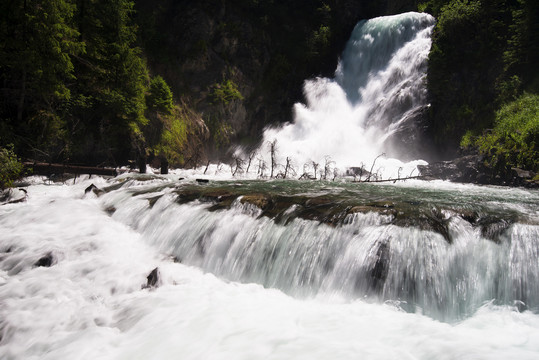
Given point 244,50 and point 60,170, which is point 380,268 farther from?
point 244,50

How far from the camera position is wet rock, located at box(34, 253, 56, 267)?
581 centimetres

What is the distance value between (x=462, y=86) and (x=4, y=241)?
28808mm

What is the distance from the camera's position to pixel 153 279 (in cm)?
544

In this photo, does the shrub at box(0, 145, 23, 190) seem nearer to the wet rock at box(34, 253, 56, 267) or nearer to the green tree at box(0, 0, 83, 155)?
the green tree at box(0, 0, 83, 155)

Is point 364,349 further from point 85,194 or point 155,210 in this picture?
point 85,194

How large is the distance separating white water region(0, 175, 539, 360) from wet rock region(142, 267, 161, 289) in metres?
0.13

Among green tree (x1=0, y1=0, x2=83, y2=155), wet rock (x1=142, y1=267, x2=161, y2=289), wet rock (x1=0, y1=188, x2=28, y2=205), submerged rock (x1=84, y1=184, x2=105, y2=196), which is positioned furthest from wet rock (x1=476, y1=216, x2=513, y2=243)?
green tree (x1=0, y1=0, x2=83, y2=155)

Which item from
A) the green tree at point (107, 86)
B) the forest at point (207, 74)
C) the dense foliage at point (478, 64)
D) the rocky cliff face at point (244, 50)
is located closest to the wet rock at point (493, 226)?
the forest at point (207, 74)

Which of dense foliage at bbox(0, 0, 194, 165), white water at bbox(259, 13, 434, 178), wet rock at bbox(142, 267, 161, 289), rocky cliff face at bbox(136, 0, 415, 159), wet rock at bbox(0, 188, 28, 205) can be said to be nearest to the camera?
wet rock at bbox(142, 267, 161, 289)

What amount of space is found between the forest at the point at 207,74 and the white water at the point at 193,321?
312 inches

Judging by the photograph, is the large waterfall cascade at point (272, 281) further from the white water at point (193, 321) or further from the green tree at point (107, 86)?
the green tree at point (107, 86)

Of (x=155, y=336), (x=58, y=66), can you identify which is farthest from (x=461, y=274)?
(x=58, y=66)

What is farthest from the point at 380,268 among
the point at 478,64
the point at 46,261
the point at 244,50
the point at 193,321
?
the point at 244,50

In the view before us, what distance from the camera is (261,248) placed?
6.07 metres
